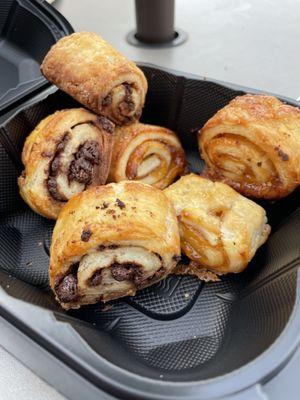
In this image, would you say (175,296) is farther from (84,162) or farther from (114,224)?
(84,162)

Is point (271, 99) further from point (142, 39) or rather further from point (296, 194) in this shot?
point (142, 39)

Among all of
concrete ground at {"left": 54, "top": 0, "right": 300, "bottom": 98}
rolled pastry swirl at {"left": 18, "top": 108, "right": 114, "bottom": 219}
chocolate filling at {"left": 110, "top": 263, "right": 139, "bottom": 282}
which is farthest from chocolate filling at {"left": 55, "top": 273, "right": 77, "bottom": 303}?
concrete ground at {"left": 54, "top": 0, "right": 300, "bottom": 98}

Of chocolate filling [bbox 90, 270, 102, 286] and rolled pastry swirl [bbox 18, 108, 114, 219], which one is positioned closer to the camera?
chocolate filling [bbox 90, 270, 102, 286]

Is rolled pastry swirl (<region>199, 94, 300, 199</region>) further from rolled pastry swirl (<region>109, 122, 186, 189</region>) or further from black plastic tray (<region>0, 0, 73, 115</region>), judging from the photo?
black plastic tray (<region>0, 0, 73, 115</region>)

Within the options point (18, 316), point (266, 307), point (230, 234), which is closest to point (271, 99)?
point (230, 234)

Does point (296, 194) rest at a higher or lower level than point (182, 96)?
lower

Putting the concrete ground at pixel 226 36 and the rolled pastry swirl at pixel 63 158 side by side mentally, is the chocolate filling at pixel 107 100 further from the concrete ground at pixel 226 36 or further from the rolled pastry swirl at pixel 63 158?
the concrete ground at pixel 226 36

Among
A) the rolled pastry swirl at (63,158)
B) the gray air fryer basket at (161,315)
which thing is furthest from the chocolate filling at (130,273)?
the rolled pastry swirl at (63,158)
